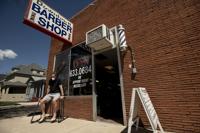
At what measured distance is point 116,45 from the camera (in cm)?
527

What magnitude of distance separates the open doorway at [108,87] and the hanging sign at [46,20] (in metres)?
2.08

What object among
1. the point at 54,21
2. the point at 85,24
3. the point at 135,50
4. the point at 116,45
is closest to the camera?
the point at 135,50

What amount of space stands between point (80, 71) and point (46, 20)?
2.67 metres

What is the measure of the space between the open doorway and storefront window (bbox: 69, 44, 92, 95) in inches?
26.0

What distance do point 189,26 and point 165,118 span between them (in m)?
2.53

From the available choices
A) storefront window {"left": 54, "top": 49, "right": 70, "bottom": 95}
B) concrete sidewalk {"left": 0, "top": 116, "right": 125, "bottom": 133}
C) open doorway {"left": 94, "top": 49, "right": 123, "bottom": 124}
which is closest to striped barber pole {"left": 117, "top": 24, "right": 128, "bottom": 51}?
open doorway {"left": 94, "top": 49, "right": 123, "bottom": 124}

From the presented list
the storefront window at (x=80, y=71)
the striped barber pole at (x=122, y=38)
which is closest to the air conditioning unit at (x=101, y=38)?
the striped barber pole at (x=122, y=38)

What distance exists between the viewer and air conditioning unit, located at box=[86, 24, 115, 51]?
5012 millimetres

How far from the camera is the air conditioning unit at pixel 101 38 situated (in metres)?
5.01

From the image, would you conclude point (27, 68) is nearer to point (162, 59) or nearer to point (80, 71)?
point (80, 71)

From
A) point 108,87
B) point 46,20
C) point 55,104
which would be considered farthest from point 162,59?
point 108,87

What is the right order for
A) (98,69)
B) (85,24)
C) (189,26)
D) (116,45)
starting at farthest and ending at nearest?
(98,69)
(85,24)
(116,45)
(189,26)

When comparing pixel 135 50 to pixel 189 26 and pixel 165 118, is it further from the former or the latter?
pixel 165 118

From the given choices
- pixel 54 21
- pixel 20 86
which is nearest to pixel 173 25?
pixel 54 21
